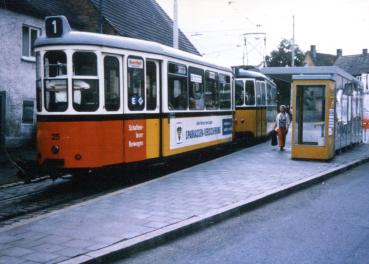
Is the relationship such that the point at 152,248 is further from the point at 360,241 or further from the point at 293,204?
the point at 293,204

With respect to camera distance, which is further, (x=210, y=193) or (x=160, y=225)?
(x=210, y=193)

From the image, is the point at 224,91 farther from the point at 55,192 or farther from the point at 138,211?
the point at 138,211

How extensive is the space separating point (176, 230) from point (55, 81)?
4.68 metres

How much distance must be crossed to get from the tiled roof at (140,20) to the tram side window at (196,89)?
1186 cm

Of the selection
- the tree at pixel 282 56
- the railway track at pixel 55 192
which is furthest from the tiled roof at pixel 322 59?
the railway track at pixel 55 192

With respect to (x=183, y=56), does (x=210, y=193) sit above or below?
below

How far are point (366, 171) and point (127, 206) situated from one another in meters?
8.30

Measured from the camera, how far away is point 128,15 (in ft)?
92.7

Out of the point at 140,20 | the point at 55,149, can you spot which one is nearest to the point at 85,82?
the point at 55,149

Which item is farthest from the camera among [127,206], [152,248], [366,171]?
[366,171]

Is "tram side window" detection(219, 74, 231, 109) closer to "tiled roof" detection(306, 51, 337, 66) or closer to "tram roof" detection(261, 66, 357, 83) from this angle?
"tram roof" detection(261, 66, 357, 83)

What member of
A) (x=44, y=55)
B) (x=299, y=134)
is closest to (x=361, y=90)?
(x=299, y=134)

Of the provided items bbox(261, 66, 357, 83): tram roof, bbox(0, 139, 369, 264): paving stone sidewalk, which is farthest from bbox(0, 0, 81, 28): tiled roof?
bbox(0, 139, 369, 264): paving stone sidewalk

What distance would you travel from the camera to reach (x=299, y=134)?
1552 centimetres
